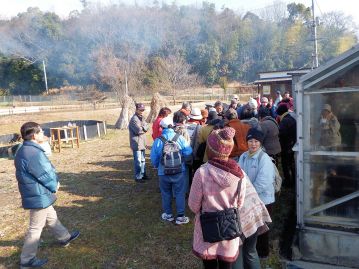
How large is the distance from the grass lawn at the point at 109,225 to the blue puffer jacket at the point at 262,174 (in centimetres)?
92

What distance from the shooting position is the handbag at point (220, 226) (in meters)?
2.44

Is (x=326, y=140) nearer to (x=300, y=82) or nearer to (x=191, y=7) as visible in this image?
(x=300, y=82)

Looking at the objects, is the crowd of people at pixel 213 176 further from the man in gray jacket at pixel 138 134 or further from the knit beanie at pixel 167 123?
the man in gray jacket at pixel 138 134

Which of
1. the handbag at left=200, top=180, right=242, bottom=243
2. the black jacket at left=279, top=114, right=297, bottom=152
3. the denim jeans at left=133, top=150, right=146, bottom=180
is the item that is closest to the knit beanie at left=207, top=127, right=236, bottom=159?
the handbag at left=200, top=180, right=242, bottom=243

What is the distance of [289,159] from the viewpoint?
6.00 metres

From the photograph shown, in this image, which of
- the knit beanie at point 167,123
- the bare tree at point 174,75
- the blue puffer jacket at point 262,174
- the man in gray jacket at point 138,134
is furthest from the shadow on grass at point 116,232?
the bare tree at point 174,75

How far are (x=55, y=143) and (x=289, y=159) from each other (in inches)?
355

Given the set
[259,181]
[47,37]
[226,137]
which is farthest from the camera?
[47,37]

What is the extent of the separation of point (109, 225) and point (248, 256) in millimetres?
2658

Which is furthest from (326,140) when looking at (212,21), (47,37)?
(212,21)

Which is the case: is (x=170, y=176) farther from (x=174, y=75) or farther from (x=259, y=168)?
(x=174, y=75)

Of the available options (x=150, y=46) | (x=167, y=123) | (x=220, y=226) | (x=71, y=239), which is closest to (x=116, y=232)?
(x=71, y=239)

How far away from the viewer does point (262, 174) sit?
3.29 meters

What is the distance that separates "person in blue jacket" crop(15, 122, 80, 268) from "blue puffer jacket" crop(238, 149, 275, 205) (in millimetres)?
2243
